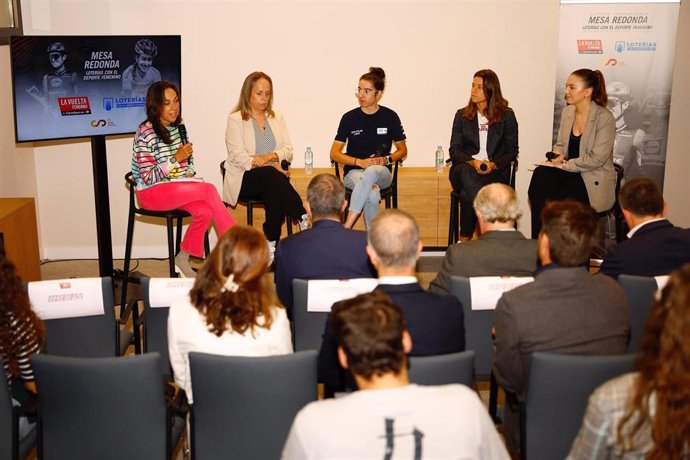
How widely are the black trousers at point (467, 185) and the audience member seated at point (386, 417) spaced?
4128mm

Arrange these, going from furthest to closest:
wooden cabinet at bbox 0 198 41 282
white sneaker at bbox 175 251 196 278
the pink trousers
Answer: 1. white sneaker at bbox 175 251 196 278
2. the pink trousers
3. wooden cabinet at bbox 0 198 41 282

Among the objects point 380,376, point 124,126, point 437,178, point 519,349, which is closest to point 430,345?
point 519,349

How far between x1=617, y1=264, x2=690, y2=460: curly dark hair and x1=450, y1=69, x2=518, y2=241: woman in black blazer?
13.4 ft

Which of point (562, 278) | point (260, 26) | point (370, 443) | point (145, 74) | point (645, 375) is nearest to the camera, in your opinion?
point (370, 443)

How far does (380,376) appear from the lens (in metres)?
1.94

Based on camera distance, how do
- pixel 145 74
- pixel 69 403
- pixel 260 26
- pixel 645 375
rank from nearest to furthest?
pixel 645 375 → pixel 69 403 → pixel 145 74 → pixel 260 26

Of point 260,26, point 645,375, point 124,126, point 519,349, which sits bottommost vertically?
point 519,349

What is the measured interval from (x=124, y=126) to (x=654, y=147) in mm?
4671

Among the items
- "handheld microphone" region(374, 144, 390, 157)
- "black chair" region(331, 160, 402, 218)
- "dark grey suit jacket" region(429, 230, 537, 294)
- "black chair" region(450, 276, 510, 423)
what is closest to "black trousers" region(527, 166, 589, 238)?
"black chair" region(331, 160, 402, 218)

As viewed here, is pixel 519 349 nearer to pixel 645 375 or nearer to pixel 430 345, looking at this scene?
pixel 430 345

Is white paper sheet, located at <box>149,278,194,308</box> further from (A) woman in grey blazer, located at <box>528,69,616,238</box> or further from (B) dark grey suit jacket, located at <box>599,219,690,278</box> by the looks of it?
(A) woman in grey blazer, located at <box>528,69,616,238</box>

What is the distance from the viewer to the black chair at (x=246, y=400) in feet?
8.40

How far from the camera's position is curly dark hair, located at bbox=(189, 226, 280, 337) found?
2.77 meters

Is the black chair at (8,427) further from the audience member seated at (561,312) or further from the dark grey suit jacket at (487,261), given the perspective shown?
the dark grey suit jacket at (487,261)
